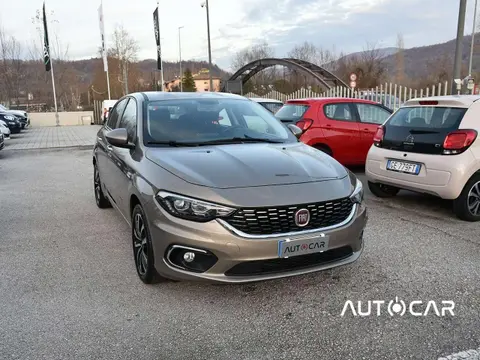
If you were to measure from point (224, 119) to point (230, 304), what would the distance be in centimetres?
199

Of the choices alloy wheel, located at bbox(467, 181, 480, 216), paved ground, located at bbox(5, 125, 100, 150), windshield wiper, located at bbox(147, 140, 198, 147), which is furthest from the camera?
paved ground, located at bbox(5, 125, 100, 150)

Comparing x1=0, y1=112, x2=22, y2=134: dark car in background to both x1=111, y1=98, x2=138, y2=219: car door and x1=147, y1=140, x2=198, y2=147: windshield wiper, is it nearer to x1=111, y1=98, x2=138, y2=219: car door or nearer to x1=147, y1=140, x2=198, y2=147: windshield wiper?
x1=111, y1=98, x2=138, y2=219: car door

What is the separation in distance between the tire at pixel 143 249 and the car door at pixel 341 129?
5372mm

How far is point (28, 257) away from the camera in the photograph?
4.26 metres

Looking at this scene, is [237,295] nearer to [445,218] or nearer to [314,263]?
[314,263]

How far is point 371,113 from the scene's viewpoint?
28.8 feet

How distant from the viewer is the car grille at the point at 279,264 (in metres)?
2.94

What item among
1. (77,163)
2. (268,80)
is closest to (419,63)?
(268,80)

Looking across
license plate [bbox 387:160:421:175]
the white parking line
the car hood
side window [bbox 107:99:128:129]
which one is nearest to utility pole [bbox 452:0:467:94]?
license plate [bbox 387:160:421:175]

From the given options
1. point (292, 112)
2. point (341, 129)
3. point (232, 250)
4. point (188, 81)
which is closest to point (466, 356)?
point (232, 250)

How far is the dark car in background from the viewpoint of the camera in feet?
72.0

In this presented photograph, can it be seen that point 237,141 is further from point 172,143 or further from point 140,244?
point 140,244

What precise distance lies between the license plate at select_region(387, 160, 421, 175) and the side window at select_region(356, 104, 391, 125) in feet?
10.1

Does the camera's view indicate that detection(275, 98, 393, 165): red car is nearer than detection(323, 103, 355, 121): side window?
Yes
